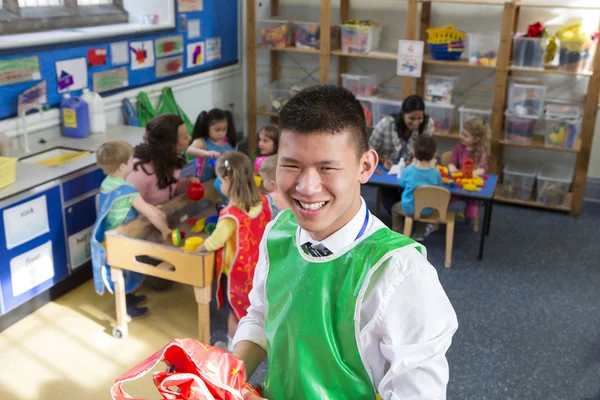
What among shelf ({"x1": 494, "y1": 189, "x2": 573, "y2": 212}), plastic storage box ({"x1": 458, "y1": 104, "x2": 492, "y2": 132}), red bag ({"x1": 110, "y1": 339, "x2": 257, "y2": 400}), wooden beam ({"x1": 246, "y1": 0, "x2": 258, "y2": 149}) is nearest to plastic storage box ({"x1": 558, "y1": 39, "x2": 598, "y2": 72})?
plastic storage box ({"x1": 458, "y1": 104, "x2": 492, "y2": 132})

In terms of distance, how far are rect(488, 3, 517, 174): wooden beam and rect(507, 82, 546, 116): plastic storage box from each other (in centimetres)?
7

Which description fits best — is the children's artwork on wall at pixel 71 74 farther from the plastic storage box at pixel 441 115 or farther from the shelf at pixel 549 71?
the shelf at pixel 549 71

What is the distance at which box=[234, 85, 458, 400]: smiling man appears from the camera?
1081 millimetres

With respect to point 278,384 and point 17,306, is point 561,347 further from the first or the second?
point 17,306

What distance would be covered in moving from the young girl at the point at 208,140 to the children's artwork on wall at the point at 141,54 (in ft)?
2.76

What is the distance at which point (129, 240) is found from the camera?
2891 millimetres

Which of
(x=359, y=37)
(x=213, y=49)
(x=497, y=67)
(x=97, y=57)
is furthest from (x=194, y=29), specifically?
(x=497, y=67)

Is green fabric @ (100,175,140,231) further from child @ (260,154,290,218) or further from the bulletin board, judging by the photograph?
the bulletin board

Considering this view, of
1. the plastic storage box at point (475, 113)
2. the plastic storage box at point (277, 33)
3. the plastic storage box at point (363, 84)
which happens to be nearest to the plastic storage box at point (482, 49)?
the plastic storage box at point (475, 113)

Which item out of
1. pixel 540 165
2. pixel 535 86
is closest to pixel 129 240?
pixel 535 86

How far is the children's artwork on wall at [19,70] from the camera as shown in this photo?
342 centimetres

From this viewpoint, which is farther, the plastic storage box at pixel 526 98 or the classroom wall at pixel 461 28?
the classroom wall at pixel 461 28

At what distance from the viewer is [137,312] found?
3283 millimetres

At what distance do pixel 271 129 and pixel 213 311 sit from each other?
3.66ft
